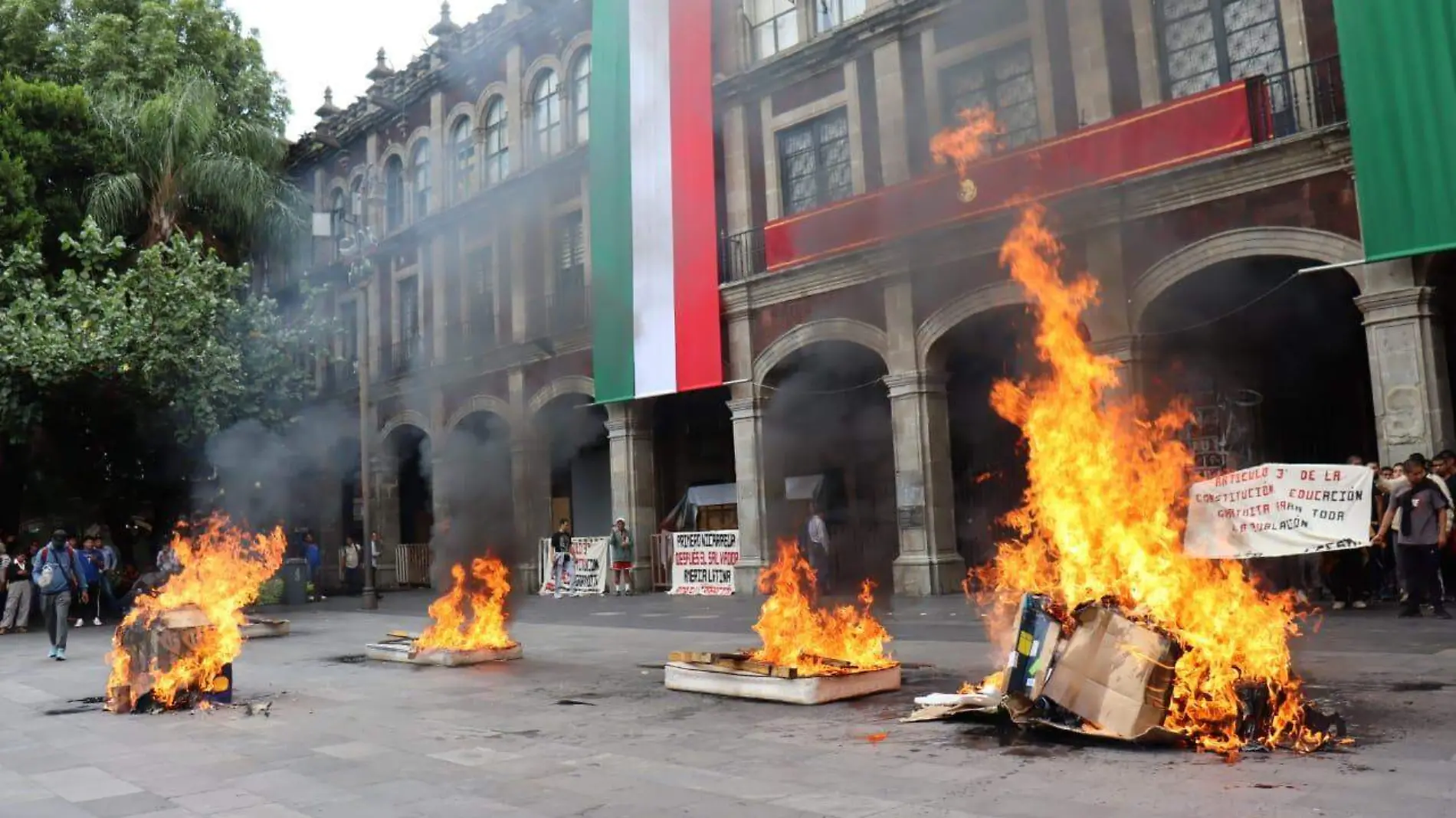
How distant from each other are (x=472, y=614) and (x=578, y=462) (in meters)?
14.4

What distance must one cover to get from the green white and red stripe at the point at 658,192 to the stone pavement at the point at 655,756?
9.81 metres

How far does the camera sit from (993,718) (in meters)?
6.69

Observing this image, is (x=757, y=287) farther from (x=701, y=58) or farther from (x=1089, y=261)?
(x=1089, y=261)

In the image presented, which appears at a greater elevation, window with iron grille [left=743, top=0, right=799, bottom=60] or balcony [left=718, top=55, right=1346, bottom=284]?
window with iron grille [left=743, top=0, right=799, bottom=60]

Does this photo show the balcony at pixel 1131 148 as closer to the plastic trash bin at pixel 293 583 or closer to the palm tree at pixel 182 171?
the palm tree at pixel 182 171

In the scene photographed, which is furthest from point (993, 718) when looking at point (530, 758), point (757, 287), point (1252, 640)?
point (757, 287)

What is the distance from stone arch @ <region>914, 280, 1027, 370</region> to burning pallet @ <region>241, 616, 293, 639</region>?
10662 millimetres

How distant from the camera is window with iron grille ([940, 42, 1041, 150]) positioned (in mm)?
15953

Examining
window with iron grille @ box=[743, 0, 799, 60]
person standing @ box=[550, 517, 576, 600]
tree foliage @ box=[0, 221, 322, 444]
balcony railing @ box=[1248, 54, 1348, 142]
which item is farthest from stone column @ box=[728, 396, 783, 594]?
tree foliage @ box=[0, 221, 322, 444]

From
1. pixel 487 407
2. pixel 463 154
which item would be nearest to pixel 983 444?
pixel 487 407

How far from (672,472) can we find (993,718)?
18.8 metres

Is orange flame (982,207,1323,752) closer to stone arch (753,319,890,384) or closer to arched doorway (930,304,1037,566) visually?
stone arch (753,319,890,384)

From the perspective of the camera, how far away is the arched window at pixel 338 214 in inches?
982

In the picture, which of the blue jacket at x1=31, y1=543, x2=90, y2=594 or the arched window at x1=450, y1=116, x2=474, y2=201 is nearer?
the blue jacket at x1=31, y1=543, x2=90, y2=594
